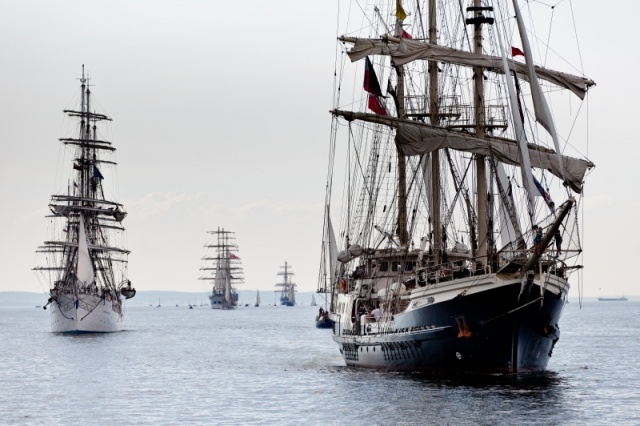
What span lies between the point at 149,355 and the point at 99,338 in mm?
33986

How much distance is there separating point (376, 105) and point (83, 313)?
78701 mm

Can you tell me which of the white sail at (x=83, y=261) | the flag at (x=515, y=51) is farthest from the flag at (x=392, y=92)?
the white sail at (x=83, y=261)

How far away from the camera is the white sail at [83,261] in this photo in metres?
141

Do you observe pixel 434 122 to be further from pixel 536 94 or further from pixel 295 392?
pixel 295 392

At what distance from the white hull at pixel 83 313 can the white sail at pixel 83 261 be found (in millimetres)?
3257

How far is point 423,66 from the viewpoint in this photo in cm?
7819

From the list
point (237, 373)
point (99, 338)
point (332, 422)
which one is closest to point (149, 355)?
point (237, 373)

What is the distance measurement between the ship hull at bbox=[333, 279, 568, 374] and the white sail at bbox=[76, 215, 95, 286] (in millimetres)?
83108

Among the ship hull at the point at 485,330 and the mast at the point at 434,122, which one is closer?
the ship hull at the point at 485,330

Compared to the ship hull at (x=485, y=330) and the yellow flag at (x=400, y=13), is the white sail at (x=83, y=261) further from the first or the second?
the ship hull at (x=485, y=330)

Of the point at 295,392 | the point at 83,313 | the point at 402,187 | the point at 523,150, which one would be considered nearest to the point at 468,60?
the point at 523,150

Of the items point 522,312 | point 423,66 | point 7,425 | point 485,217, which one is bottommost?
point 7,425

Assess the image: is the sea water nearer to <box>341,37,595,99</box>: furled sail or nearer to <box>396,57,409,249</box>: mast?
Answer: <box>396,57,409,249</box>: mast

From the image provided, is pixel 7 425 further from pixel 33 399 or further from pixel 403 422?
pixel 403 422
